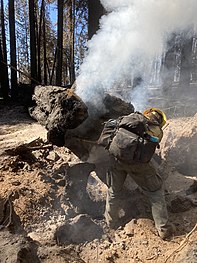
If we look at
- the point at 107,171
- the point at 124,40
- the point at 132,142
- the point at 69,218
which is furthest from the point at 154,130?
the point at 124,40

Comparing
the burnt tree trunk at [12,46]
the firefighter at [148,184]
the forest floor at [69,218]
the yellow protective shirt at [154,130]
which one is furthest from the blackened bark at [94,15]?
the yellow protective shirt at [154,130]

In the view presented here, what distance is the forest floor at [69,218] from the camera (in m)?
3.21

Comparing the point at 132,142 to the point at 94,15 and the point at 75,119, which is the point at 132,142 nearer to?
the point at 75,119

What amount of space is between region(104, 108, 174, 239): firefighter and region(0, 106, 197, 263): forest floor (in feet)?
0.52

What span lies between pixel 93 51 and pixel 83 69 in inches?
20.1

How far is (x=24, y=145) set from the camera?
5.82 meters

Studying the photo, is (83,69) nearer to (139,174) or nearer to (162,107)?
(139,174)

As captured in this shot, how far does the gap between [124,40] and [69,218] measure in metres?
3.22

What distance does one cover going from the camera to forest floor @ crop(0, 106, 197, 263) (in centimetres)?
321

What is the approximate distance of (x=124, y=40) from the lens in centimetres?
546

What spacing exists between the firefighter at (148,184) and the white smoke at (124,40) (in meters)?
1.06

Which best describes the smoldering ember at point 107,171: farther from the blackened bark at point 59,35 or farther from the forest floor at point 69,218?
the blackened bark at point 59,35

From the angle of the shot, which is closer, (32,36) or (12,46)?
(12,46)

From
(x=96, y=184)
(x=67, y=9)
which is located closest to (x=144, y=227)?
(x=96, y=184)
